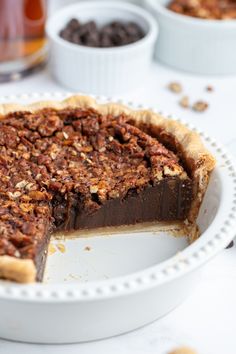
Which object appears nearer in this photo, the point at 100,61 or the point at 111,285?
the point at 111,285

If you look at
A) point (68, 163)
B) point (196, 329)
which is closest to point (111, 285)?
point (196, 329)

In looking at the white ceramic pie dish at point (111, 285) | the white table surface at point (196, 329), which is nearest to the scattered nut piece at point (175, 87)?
the white ceramic pie dish at point (111, 285)

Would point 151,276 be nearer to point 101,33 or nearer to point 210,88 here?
point 210,88

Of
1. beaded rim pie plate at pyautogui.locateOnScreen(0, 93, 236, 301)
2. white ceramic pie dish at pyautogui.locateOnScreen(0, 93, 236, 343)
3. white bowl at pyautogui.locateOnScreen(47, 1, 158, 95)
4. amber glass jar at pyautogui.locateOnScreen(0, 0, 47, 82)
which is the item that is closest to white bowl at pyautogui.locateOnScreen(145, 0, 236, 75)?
white bowl at pyautogui.locateOnScreen(47, 1, 158, 95)

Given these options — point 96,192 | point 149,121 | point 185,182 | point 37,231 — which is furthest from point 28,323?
point 149,121

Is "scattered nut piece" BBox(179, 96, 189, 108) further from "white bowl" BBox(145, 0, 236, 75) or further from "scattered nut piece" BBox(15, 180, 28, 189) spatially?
"scattered nut piece" BBox(15, 180, 28, 189)

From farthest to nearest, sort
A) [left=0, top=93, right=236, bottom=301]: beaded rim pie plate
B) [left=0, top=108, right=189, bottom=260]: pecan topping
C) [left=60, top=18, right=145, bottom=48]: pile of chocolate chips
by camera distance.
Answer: [left=60, top=18, right=145, bottom=48]: pile of chocolate chips, [left=0, top=108, right=189, bottom=260]: pecan topping, [left=0, top=93, right=236, bottom=301]: beaded rim pie plate

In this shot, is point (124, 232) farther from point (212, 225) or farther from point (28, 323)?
point (28, 323)
